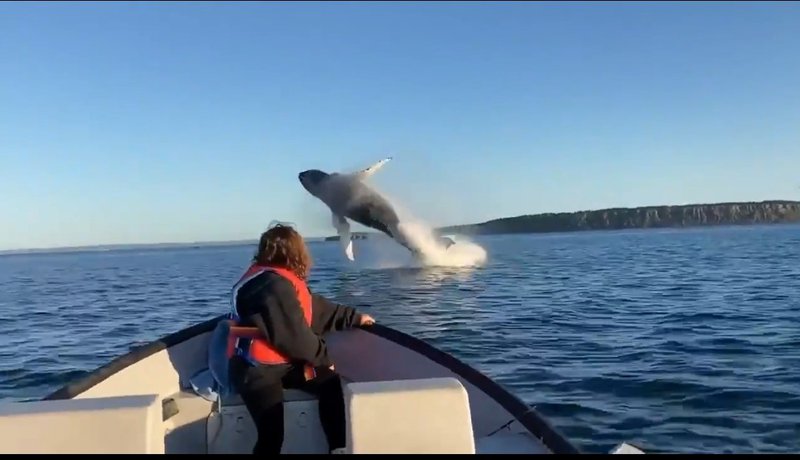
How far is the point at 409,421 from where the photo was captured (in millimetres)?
3832

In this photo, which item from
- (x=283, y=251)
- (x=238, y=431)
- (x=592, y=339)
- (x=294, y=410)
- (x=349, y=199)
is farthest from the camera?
(x=349, y=199)

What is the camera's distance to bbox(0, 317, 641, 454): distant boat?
369 cm

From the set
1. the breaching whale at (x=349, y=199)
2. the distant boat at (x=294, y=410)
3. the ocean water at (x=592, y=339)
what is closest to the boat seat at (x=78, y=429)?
the distant boat at (x=294, y=410)

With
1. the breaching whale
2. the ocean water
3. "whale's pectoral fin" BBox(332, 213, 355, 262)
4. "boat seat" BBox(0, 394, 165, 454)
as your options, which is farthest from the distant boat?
"whale's pectoral fin" BBox(332, 213, 355, 262)

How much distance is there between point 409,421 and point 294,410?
58.0 inches

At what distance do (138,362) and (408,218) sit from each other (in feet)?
101

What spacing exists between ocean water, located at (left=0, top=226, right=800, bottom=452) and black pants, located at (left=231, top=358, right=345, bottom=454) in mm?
2981

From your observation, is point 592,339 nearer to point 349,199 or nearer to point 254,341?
point 254,341

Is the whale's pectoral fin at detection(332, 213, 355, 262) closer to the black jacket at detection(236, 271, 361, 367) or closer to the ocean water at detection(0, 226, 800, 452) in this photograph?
the ocean water at detection(0, 226, 800, 452)

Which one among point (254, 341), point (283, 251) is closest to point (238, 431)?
point (254, 341)

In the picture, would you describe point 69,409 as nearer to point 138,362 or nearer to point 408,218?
point 138,362

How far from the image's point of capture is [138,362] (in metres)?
5.90

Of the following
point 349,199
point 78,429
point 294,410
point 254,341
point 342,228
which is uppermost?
point 349,199

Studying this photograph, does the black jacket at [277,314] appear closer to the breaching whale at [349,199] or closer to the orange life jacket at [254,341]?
the orange life jacket at [254,341]
